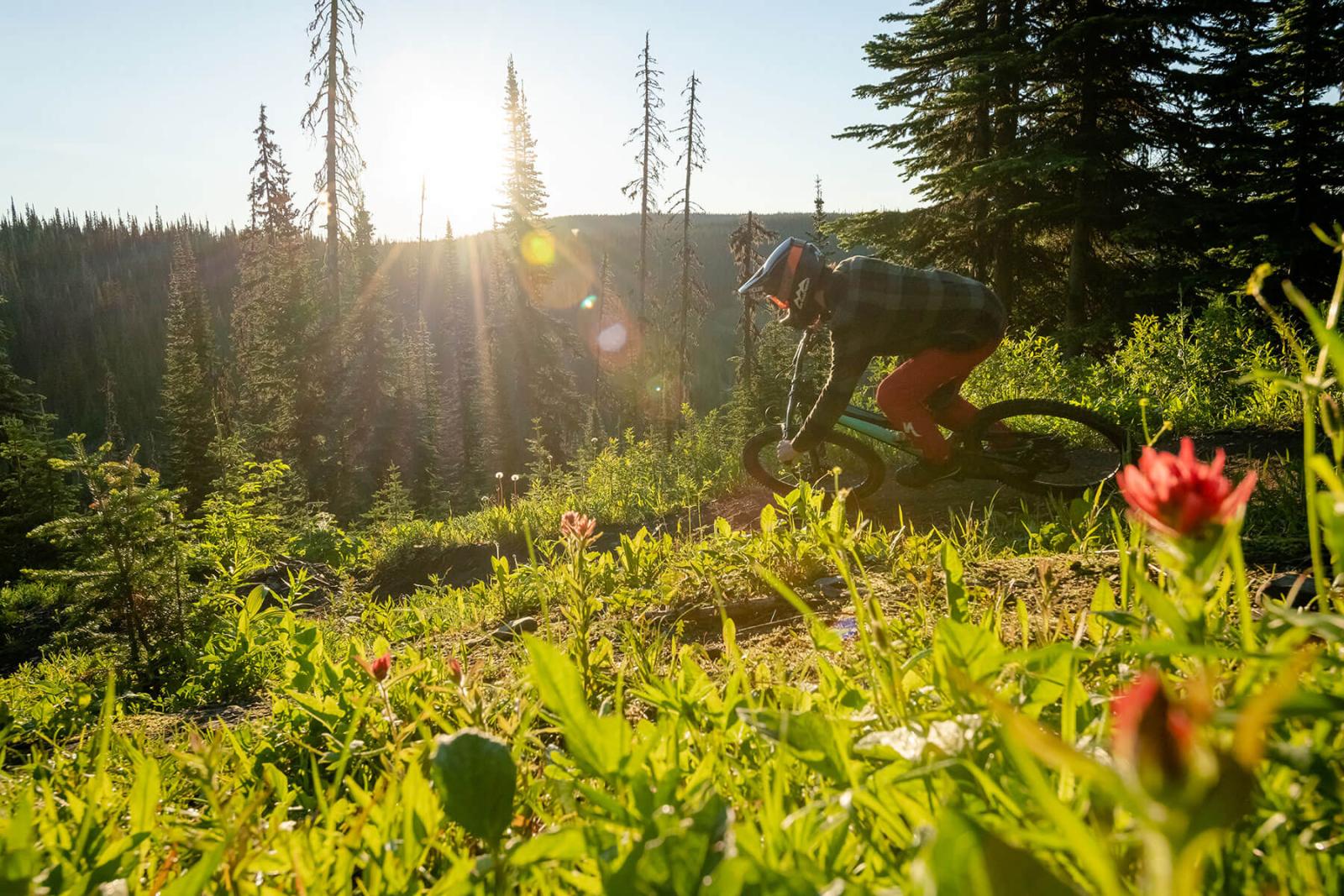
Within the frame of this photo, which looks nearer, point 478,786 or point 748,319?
point 478,786

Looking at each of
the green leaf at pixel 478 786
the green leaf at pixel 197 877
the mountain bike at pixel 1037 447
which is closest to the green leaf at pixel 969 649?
the green leaf at pixel 478 786

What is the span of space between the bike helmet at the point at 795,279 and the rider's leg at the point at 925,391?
2.89ft

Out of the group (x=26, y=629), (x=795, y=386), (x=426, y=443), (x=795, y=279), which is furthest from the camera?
(x=426, y=443)

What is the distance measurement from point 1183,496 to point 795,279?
5163mm

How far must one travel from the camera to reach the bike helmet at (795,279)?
5.46 metres

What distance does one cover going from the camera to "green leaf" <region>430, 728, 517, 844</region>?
0.87 metres

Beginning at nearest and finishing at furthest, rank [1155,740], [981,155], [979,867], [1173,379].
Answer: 1. [1155,740]
2. [979,867]
3. [1173,379]
4. [981,155]

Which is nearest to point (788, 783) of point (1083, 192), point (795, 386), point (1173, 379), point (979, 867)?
point (979, 867)

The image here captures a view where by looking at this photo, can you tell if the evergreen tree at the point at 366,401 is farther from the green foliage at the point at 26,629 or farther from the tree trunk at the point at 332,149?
the green foliage at the point at 26,629

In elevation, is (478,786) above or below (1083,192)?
below

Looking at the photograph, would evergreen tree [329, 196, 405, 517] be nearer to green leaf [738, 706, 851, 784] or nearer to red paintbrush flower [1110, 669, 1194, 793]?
green leaf [738, 706, 851, 784]

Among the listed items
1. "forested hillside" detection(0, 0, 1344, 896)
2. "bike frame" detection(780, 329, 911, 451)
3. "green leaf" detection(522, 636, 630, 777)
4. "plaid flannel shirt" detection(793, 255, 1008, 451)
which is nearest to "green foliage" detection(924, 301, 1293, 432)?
"forested hillside" detection(0, 0, 1344, 896)

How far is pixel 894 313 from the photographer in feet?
17.5

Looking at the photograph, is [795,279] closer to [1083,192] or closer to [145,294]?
[1083,192]
